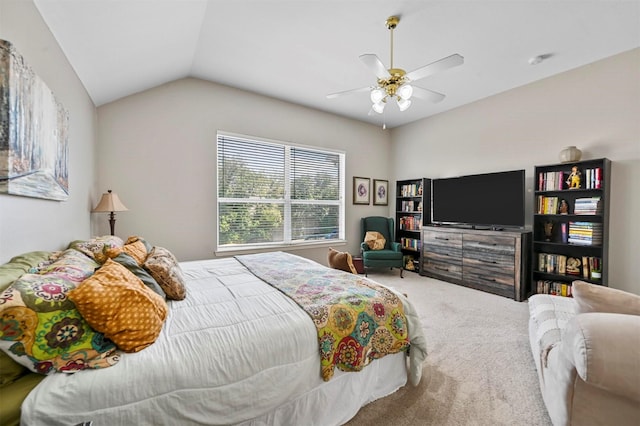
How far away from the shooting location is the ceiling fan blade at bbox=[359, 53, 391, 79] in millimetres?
1985

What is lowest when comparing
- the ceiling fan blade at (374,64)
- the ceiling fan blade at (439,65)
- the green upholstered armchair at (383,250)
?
the green upholstered armchair at (383,250)

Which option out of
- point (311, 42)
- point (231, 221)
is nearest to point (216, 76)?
point (311, 42)

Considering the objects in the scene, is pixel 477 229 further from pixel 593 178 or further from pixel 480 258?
pixel 593 178

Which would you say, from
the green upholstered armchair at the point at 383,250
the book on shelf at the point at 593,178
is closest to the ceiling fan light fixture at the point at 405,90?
the book on shelf at the point at 593,178

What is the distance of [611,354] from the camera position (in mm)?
956

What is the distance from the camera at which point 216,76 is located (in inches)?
138

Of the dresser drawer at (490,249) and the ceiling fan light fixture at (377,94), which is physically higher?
the ceiling fan light fixture at (377,94)

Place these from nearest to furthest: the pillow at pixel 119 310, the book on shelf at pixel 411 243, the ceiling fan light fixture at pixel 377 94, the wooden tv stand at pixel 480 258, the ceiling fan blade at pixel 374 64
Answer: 1. the pillow at pixel 119 310
2. the ceiling fan blade at pixel 374 64
3. the ceiling fan light fixture at pixel 377 94
4. the wooden tv stand at pixel 480 258
5. the book on shelf at pixel 411 243

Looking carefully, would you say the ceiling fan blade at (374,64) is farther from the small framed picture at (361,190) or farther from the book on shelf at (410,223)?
the book on shelf at (410,223)

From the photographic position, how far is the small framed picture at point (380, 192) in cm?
539

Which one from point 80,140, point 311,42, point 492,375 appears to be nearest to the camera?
point 492,375

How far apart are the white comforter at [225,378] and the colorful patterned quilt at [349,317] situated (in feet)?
0.22

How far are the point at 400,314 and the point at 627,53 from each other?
3920 mm

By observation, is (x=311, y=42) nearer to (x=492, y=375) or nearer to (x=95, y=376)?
(x=95, y=376)
